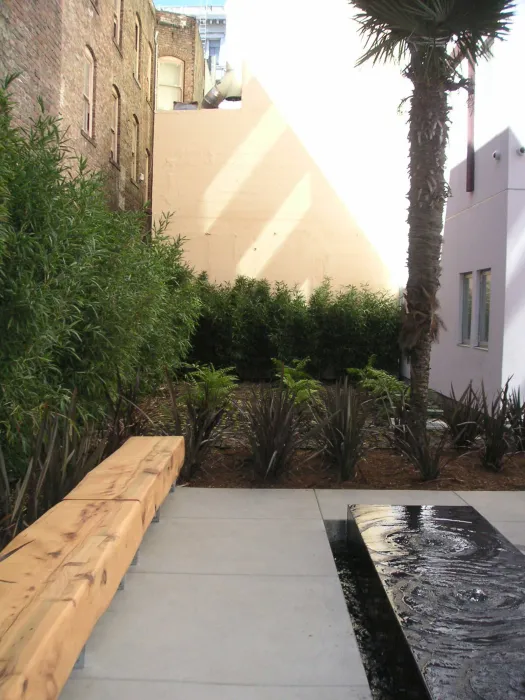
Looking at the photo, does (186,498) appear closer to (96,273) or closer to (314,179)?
(96,273)

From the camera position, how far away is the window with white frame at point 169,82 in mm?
22609

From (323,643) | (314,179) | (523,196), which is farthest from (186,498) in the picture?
(314,179)

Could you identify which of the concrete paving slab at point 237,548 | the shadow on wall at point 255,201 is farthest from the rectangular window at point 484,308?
the shadow on wall at point 255,201

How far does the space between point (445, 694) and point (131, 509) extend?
1.60 m

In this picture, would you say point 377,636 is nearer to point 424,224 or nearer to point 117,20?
point 424,224

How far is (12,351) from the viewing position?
14.2 ft

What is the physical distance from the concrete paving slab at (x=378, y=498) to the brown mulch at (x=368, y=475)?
7.5 inches

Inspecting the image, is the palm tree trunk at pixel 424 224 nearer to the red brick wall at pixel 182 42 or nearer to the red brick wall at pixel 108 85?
the red brick wall at pixel 108 85

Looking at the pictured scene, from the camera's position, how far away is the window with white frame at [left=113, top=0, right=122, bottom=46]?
51.0 ft

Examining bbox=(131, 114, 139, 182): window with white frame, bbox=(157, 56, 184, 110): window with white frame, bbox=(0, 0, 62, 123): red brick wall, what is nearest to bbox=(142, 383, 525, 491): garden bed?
bbox=(0, 0, 62, 123): red brick wall

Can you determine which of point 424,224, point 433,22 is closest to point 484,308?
point 424,224

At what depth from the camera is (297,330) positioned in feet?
50.5

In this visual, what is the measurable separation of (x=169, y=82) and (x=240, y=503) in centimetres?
2083

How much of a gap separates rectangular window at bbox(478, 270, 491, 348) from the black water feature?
246 inches
